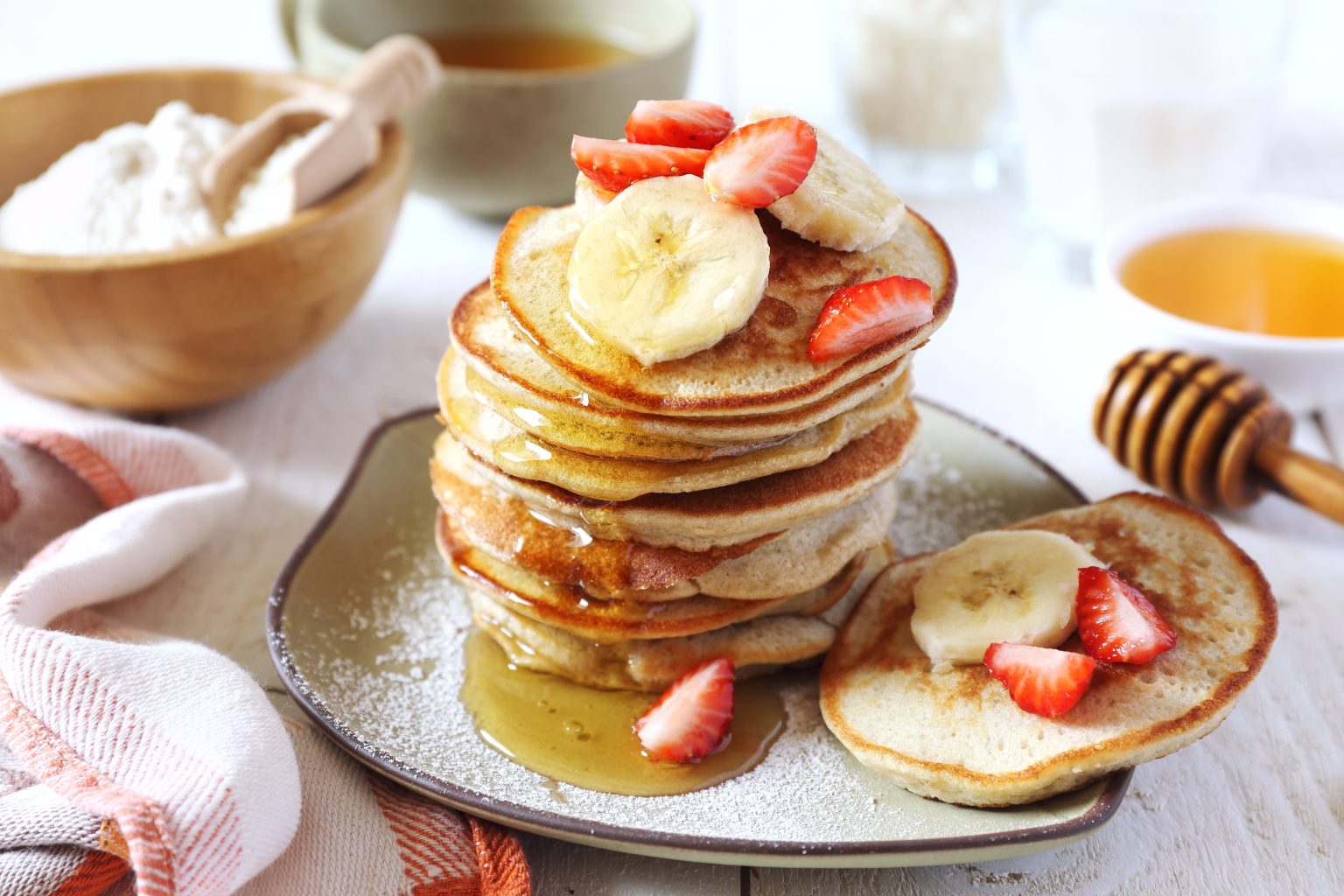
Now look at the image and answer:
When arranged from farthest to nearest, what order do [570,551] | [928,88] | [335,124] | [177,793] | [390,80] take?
[928,88], [390,80], [335,124], [570,551], [177,793]

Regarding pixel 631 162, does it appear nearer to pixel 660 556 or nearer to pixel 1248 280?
pixel 660 556

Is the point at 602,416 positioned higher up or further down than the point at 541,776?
higher up

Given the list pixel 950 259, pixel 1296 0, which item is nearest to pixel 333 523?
pixel 950 259

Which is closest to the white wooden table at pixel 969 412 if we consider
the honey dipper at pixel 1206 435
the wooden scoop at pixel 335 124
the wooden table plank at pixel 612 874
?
the wooden table plank at pixel 612 874

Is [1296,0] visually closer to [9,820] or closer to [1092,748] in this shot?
[1092,748]

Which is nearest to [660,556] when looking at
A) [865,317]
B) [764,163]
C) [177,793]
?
[865,317]

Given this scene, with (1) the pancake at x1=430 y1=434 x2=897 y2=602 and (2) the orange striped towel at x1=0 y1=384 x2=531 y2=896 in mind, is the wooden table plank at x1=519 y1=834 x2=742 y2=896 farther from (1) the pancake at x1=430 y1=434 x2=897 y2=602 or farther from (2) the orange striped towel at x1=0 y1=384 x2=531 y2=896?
(1) the pancake at x1=430 y1=434 x2=897 y2=602
